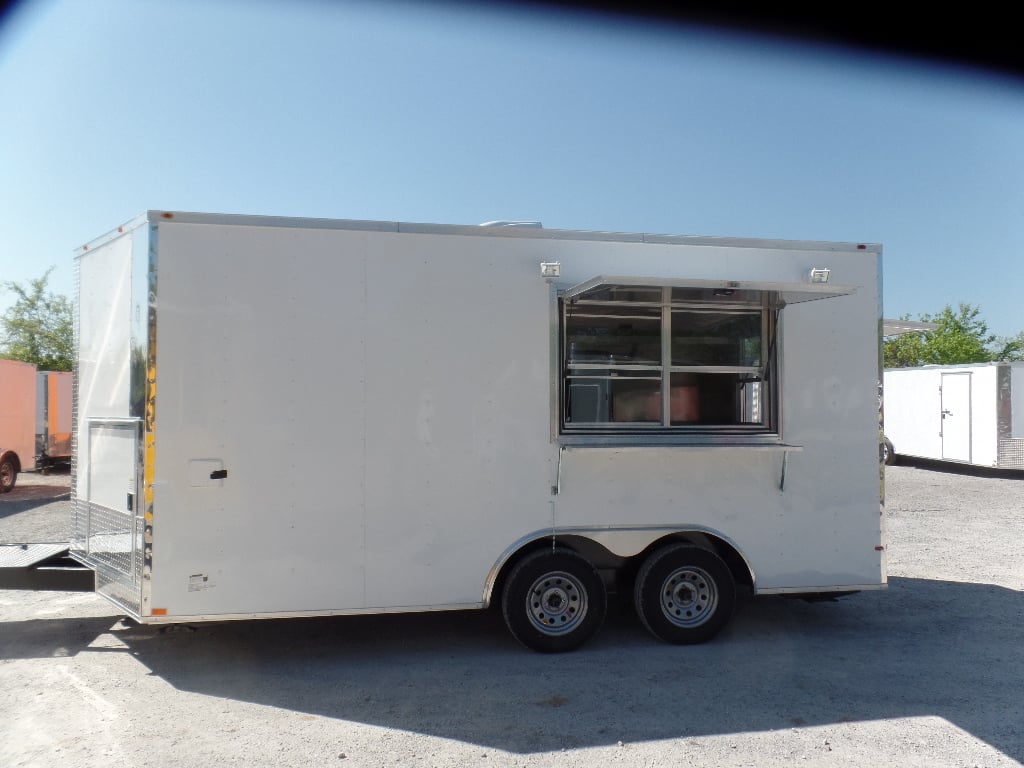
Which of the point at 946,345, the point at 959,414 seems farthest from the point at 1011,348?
the point at 959,414

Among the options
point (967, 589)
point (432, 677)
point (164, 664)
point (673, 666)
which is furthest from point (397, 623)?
point (967, 589)

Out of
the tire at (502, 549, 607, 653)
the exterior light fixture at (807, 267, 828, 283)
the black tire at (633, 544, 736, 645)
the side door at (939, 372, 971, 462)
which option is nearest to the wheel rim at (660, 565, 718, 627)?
the black tire at (633, 544, 736, 645)

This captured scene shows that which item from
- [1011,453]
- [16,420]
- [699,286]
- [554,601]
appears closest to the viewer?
[699,286]

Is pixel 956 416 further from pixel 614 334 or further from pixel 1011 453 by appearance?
pixel 614 334

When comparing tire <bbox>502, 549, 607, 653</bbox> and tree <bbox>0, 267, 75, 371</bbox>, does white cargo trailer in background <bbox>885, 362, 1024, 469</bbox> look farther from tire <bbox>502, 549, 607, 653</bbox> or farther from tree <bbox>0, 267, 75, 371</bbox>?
tree <bbox>0, 267, 75, 371</bbox>

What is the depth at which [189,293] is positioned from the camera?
15.8 feet

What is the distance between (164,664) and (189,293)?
2.40 meters

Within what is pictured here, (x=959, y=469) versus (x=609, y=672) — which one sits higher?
(x=959, y=469)

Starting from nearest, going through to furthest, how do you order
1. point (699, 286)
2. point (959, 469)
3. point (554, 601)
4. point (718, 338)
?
point (699, 286) → point (554, 601) → point (718, 338) → point (959, 469)

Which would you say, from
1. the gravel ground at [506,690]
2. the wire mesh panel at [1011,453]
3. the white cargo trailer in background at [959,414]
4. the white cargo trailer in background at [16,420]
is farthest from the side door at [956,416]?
the white cargo trailer in background at [16,420]

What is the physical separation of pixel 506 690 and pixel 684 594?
1550 mm

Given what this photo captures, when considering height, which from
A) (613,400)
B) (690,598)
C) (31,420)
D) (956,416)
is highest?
(613,400)

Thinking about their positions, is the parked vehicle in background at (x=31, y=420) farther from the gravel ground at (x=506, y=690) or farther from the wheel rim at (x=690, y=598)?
the wheel rim at (x=690, y=598)

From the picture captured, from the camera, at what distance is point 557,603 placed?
17.4 ft
